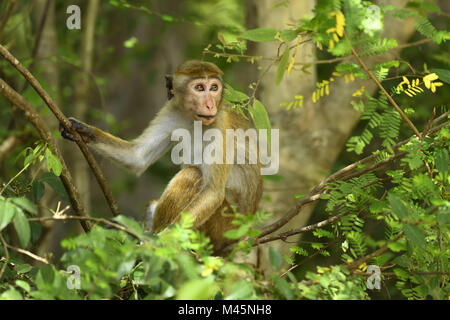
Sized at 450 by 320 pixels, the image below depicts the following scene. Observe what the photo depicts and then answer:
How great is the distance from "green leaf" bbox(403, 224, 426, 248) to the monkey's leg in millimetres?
2627

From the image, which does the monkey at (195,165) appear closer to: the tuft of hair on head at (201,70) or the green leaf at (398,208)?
the tuft of hair on head at (201,70)

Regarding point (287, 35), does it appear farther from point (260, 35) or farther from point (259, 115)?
point (259, 115)

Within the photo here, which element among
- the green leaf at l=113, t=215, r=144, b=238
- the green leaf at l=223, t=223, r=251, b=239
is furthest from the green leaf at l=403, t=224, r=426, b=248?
the green leaf at l=113, t=215, r=144, b=238

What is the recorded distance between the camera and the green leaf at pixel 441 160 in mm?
2998

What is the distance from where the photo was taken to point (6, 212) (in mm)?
2609

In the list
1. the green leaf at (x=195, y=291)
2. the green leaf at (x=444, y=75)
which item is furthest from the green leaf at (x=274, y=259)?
the green leaf at (x=444, y=75)

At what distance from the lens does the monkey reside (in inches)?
194

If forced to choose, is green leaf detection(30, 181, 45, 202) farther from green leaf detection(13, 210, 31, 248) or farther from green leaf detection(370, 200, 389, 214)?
green leaf detection(370, 200, 389, 214)

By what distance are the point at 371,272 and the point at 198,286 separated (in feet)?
3.80

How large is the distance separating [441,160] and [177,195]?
8.35ft

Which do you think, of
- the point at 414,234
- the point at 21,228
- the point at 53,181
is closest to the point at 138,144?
the point at 53,181
